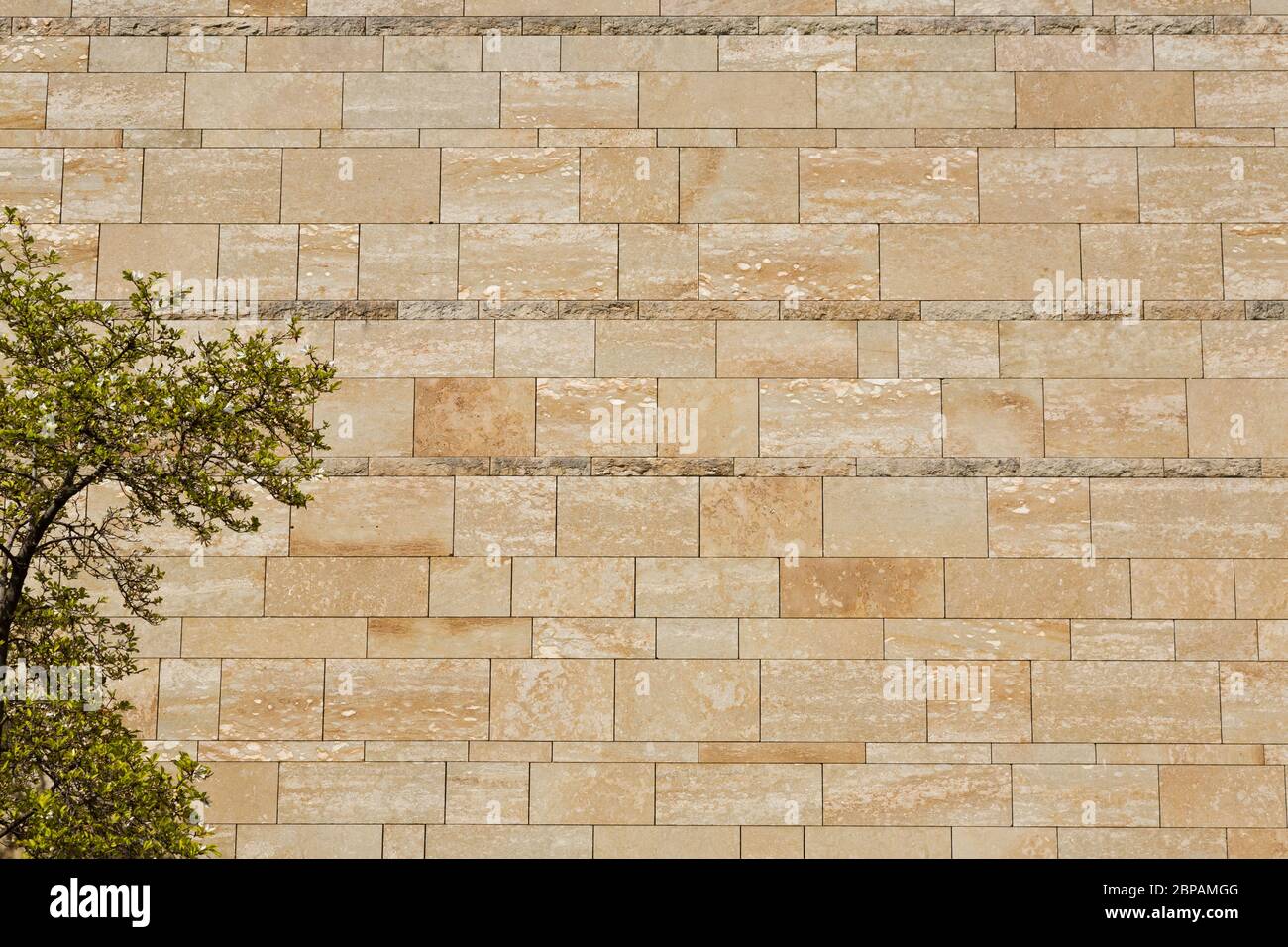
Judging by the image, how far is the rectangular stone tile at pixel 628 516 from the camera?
36.3 ft

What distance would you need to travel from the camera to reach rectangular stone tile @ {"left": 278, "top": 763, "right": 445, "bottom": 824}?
35.2 ft

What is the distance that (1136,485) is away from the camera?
11.1 m

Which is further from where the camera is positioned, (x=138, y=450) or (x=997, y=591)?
(x=997, y=591)

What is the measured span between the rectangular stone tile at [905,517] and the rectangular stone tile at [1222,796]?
10.5 ft

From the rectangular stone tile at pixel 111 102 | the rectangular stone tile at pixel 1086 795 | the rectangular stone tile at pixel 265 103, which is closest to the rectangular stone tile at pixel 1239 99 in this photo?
the rectangular stone tile at pixel 1086 795

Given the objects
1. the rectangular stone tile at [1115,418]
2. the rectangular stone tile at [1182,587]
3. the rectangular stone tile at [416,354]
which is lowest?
the rectangular stone tile at [1182,587]

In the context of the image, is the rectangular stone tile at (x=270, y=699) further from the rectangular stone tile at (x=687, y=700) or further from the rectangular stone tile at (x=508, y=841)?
the rectangular stone tile at (x=687, y=700)

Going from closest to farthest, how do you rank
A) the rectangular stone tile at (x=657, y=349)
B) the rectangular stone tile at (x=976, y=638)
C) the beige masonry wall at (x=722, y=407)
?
1. the beige masonry wall at (x=722, y=407)
2. the rectangular stone tile at (x=976, y=638)
3. the rectangular stone tile at (x=657, y=349)

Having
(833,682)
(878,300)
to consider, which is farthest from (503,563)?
(878,300)

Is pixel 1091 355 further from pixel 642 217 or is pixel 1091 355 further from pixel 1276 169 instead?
pixel 642 217

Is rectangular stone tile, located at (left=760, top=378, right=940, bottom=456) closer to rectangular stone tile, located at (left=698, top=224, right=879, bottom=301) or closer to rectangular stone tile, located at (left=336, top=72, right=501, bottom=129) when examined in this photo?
rectangular stone tile, located at (left=698, top=224, right=879, bottom=301)

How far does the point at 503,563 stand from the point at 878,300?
5.14 metres

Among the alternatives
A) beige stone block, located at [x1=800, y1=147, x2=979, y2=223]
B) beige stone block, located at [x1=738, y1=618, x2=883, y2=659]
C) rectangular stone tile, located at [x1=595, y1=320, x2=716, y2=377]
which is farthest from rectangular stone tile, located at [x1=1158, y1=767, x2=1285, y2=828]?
rectangular stone tile, located at [x1=595, y1=320, x2=716, y2=377]
